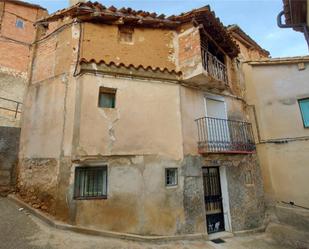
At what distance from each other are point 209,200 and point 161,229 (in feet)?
8.17

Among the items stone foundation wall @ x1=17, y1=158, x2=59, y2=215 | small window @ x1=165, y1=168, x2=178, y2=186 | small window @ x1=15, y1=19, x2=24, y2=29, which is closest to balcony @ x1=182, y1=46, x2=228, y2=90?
small window @ x1=165, y1=168, x2=178, y2=186

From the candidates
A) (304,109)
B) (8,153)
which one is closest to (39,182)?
(8,153)

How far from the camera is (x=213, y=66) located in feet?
28.8

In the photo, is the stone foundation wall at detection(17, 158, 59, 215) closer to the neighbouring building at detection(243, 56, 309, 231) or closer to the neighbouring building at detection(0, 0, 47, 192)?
the neighbouring building at detection(243, 56, 309, 231)

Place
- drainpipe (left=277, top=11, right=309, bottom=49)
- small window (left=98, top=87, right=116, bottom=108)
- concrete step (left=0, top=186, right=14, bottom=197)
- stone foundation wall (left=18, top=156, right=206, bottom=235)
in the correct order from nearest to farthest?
drainpipe (left=277, top=11, right=309, bottom=49) < stone foundation wall (left=18, top=156, right=206, bottom=235) < small window (left=98, top=87, right=116, bottom=108) < concrete step (left=0, top=186, right=14, bottom=197)

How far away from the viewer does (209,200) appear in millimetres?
7812

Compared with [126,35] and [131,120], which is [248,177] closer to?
[131,120]

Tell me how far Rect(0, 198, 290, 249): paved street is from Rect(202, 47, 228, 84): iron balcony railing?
591 cm

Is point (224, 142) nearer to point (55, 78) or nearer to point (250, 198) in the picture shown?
point (250, 198)

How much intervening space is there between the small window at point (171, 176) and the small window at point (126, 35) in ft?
16.2

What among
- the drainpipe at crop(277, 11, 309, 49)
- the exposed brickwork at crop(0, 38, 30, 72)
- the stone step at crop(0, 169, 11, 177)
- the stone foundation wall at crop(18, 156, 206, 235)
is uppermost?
the exposed brickwork at crop(0, 38, 30, 72)

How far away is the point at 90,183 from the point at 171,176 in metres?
2.54

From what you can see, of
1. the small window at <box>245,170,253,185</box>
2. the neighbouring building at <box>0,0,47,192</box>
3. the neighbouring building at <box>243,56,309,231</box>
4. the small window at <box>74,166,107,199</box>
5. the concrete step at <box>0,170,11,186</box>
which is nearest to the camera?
the small window at <box>74,166,107,199</box>

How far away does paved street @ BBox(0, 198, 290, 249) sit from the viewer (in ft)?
15.7
